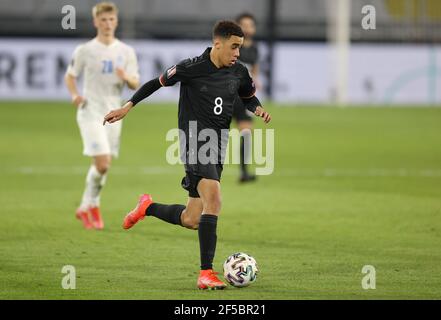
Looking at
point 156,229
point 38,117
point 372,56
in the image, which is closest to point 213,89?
point 156,229

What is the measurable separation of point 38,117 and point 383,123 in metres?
8.95

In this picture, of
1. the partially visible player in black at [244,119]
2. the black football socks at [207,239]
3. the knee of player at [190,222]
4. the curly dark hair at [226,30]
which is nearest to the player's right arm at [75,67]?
the knee of player at [190,222]

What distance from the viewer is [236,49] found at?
855 centimetres

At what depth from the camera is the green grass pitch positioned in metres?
8.42

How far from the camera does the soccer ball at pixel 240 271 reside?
8.19 meters

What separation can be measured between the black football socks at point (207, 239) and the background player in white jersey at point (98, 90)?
3.50m

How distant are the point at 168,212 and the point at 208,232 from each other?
1.04 meters

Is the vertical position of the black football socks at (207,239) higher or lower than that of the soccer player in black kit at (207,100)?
lower

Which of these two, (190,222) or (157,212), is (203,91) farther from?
(157,212)

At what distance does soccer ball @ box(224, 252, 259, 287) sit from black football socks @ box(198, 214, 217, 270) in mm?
154

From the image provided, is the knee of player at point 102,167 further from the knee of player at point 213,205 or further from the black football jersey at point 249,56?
the black football jersey at point 249,56

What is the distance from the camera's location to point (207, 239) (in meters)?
8.28

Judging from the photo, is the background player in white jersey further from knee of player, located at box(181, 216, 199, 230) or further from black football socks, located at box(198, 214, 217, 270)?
black football socks, located at box(198, 214, 217, 270)

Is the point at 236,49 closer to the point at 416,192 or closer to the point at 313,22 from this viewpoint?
the point at 416,192
